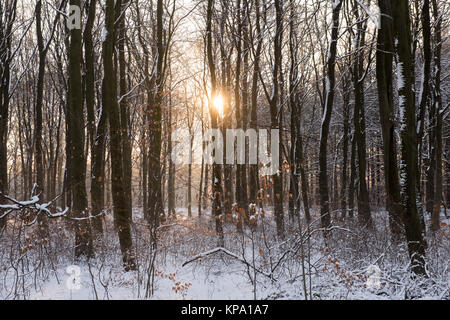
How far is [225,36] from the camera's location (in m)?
17.2

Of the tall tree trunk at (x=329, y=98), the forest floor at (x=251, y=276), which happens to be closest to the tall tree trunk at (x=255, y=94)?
the tall tree trunk at (x=329, y=98)

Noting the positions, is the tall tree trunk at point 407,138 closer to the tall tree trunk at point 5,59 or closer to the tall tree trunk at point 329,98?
the tall tree trunk at point 329,98

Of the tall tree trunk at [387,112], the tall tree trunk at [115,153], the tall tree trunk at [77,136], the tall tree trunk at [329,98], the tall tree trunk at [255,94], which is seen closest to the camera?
the tall tree trunk at [387,112]

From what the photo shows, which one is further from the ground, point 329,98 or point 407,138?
point 329,98

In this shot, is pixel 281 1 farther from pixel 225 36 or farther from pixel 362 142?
pixel 362 142

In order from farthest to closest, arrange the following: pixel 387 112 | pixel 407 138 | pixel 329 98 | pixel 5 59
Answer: pixel 5 59 < pixel 329 98 < pixel 387 112 < pixel 407 138

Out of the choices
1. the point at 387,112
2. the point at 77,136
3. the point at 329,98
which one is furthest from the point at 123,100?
the point at 387,112

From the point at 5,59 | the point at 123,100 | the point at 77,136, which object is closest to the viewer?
the point at 77,136

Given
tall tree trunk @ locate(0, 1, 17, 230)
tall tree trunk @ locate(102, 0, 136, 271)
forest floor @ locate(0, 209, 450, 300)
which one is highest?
tall tree trunk @ locate(0, 1, 17, 230)

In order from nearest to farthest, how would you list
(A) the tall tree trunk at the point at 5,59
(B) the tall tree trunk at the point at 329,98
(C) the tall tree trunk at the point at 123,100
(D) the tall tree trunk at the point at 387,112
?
1. (D) the tall tree trunk at the point at 387,112
2. (B) the tall tree trunk at the point at 329,98
3. (C) the tall tree trunk at the point at 123,100
4. (A) the tall tree trunk at the point at 5,59

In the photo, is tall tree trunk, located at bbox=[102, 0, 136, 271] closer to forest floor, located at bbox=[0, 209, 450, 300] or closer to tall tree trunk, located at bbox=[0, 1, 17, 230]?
forest floor, located at bbox=[0, 209, 450, 300]

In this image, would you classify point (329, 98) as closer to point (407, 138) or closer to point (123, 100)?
point (407, 138)

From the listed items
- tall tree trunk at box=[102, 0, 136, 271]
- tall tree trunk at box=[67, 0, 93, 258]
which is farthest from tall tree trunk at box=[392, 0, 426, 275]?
tall tree trunk at box=[67, 0, 93, 258]

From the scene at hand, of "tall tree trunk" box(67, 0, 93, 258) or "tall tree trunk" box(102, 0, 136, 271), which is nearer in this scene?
"tall tree trunk" box(102, 0, 136, 271)
